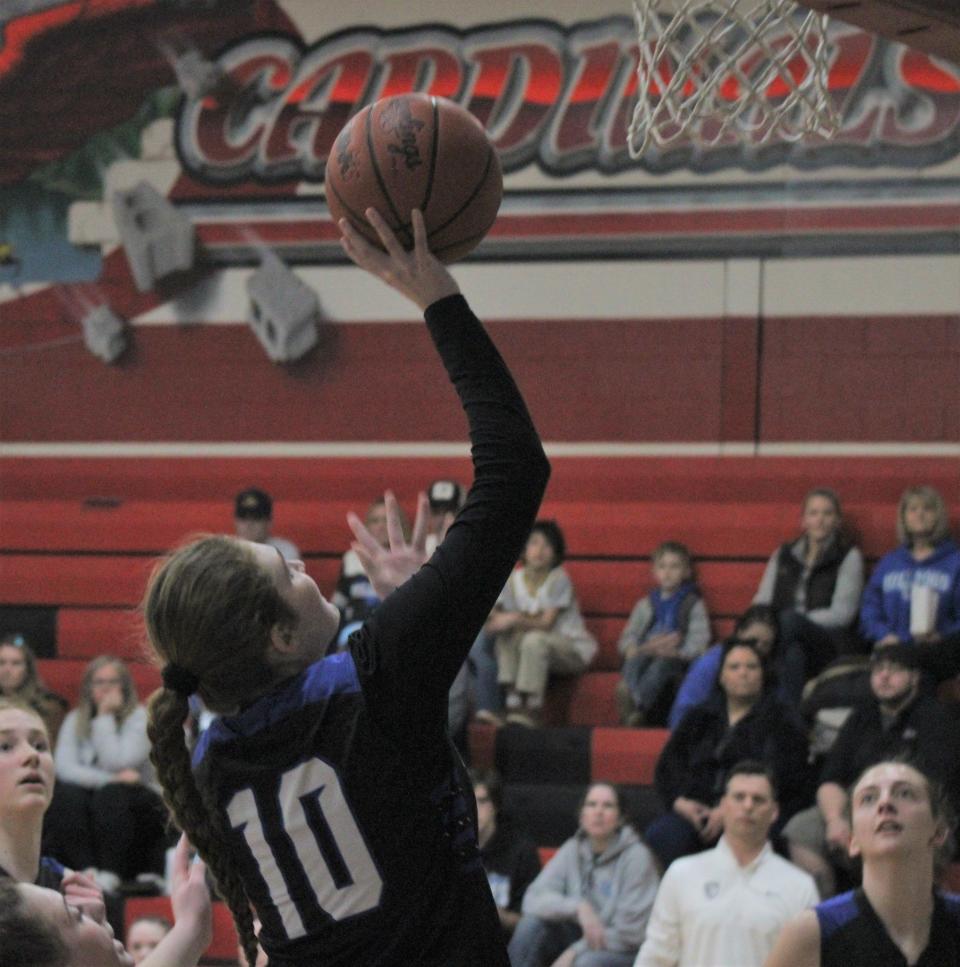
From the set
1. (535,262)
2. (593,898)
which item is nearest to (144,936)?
(593,898)

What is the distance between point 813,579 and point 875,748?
1.79m

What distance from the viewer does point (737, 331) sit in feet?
31.4

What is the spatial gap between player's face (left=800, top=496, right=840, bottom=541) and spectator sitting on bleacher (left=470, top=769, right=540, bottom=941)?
2.30 metres

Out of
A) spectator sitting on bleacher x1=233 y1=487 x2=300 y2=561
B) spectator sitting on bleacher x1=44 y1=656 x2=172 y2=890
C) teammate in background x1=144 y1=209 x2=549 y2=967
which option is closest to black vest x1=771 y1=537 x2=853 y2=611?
spectator sitting on bleacher x1=233 y1=487 x2=300 y2=561

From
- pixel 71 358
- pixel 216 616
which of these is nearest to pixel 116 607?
pixel 71 358

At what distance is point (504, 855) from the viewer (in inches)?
266

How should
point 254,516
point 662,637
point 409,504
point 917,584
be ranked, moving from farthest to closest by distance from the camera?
point 409,504 → point 254,516 → point 662,637 → point 917,584

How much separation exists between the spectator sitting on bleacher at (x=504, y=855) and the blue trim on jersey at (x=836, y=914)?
3.52 m

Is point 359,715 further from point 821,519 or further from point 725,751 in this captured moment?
point 821,519

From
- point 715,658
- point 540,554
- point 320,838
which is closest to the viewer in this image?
point 320,838

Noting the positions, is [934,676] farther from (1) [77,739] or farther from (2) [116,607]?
(2) [116,607]

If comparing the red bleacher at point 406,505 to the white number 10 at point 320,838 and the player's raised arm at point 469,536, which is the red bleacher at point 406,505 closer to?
the white number 10 at point 320,838

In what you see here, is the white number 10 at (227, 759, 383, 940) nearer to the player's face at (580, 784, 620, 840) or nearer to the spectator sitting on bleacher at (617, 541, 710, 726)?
the player's face at (580, 784, 620, 840)

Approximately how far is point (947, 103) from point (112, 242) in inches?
199
